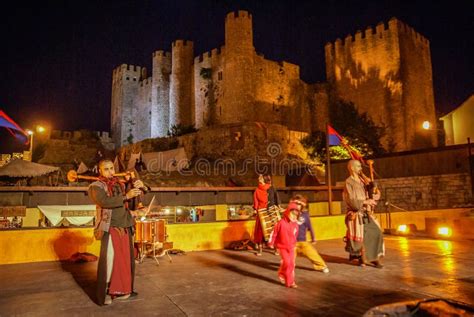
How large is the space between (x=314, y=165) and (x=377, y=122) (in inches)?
313

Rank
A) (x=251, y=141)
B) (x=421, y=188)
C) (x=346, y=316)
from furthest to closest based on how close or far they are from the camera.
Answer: (x=251, y=141) → (x=421, y=188) → (x=346, y=316)

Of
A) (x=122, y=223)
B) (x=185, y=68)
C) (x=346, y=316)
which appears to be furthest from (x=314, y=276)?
(x=185, y=68)

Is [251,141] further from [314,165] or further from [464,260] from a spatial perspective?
[464,260]

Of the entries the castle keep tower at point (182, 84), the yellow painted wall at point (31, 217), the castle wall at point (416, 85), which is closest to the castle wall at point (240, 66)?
the castle keep tower at point (182, 84)

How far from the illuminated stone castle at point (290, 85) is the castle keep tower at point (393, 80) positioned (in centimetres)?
9

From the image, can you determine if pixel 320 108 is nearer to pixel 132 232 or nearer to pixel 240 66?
pixel 240 66

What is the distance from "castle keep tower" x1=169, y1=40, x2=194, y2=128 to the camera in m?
40.4

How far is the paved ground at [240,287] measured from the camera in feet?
12.9

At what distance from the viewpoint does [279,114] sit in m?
37.6

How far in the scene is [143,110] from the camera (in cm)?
4850

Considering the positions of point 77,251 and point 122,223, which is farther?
point 77,251

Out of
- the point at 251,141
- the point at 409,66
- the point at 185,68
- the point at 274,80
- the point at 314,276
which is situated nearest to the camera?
the point at 314,276

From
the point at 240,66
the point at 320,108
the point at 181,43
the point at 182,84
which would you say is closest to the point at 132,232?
the point at 240,66

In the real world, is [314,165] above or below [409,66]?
below
